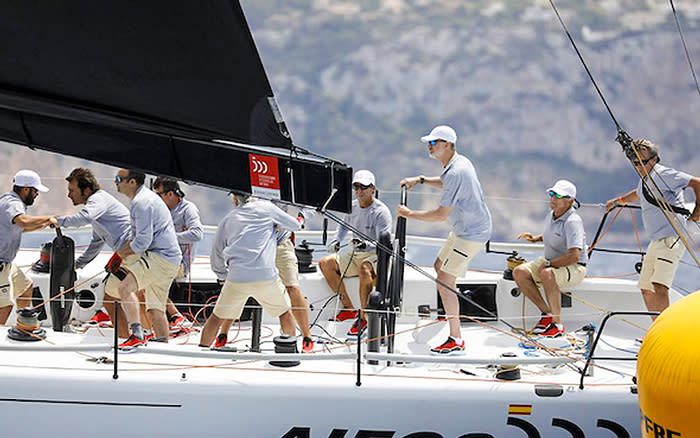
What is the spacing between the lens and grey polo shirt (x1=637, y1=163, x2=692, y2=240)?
161 inches

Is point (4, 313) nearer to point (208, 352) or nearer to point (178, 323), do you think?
point (178, 323)

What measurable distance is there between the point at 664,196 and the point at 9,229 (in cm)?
345

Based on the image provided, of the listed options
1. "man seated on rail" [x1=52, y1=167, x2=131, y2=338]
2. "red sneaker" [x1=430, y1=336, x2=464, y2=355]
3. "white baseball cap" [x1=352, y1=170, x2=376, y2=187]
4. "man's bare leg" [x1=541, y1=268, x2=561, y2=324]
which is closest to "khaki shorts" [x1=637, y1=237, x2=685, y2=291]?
"man's bare leg" [x1=541, y1=268, x2=561, y2=324]

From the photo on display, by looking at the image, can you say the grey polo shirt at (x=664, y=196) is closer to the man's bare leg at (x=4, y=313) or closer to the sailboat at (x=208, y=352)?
the sailboat at (x=208, y=352)

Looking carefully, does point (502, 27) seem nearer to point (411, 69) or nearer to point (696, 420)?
point (411, 69)

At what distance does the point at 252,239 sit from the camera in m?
3.74

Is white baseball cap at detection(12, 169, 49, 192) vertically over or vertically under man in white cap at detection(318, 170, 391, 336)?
over

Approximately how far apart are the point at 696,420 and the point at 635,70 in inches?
961

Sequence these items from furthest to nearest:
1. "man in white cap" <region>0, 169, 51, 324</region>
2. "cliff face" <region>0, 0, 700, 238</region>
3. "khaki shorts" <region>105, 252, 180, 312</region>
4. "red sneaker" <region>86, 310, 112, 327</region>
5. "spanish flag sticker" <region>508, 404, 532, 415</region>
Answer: "cliff face" <region>0, 0, 700, 238</region>, "red sneaker" <region>86, 310, 112, 327</region>, "man in white cap" <region>0, 169, 51, 324</region>, "khaki shorts" <region>105, 252, 180, 312</region>, "spanish flag sticker" <region>508, 404, 532, 415</region>

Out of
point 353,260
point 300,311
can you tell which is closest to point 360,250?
point 353,260

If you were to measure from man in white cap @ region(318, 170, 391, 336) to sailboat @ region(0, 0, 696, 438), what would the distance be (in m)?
1.12

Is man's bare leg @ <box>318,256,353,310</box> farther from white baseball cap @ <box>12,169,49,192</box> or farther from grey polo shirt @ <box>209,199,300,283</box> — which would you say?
white baseball cap @ <box>12,169,49,192</box>

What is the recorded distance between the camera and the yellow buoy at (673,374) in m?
2.25

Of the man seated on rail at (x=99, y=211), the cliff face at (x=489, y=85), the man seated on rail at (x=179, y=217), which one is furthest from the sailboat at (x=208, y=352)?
the cliff face at (x=489, y=85)
